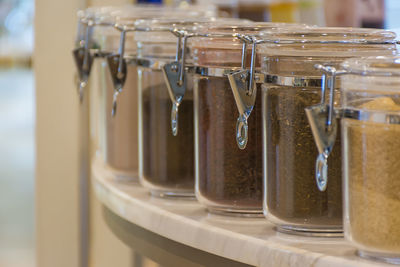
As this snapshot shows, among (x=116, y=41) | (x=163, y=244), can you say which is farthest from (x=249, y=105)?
(x=116, y=41)

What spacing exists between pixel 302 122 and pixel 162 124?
0.29m

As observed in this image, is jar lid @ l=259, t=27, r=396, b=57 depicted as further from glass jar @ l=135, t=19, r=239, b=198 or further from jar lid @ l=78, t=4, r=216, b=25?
jar lid @ l=78, t=4, r=216, b=25

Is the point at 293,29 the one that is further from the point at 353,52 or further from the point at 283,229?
the point at 283,229

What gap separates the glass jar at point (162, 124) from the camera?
956 mm

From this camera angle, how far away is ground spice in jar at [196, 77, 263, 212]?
0.83 metres

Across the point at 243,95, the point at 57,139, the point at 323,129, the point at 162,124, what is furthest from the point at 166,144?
the point at 57,139

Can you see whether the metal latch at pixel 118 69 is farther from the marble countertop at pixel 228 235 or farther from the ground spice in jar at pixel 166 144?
the marble countertop at pixel 228 235

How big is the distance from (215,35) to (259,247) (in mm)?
254

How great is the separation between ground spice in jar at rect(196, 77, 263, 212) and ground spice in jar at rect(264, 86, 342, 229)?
0.23ft

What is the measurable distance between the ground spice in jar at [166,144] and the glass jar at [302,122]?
21 cm

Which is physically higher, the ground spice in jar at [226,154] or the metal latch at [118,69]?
the metal latch at [118,69]

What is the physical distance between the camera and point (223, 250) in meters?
0.77

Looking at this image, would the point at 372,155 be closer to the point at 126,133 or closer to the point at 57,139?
the point at 126,133

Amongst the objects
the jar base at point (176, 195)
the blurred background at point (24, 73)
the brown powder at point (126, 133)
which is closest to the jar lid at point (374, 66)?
the jar base at point (176, 195)
